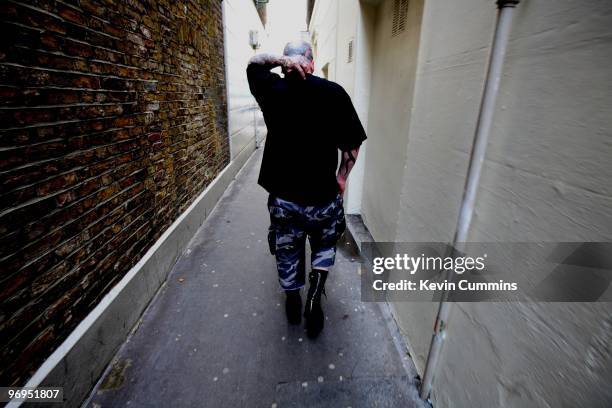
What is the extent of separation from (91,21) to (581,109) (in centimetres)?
267

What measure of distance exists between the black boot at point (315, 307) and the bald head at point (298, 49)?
63.3 inches

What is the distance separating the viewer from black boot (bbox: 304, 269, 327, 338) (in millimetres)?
2379

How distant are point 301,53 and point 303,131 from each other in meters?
0.52

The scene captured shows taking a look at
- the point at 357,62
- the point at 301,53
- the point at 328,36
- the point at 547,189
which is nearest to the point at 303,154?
the point at 301,53

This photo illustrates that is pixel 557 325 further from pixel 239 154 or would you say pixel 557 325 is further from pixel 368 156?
pixel 239 154

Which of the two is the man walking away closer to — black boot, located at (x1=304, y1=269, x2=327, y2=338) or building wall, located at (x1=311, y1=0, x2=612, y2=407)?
black boot, located at (x1=304, y1=269, x2=327, y2=338)

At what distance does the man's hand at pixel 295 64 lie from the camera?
1945 millimetres

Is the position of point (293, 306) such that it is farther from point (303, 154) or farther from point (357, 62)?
point (357, 62)

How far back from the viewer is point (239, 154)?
7.76m

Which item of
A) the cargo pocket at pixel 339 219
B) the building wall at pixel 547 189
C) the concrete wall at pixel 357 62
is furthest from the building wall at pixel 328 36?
the building wall at pixel 547 189

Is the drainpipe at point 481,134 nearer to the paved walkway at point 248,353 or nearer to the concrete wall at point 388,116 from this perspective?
the paved walkway at point 248,353

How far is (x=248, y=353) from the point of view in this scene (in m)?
2.20

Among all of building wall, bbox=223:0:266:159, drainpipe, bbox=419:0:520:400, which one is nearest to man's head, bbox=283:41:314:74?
drainpipe, bbox=419:0:520:400

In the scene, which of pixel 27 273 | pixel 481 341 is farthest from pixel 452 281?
pixel 27 273
